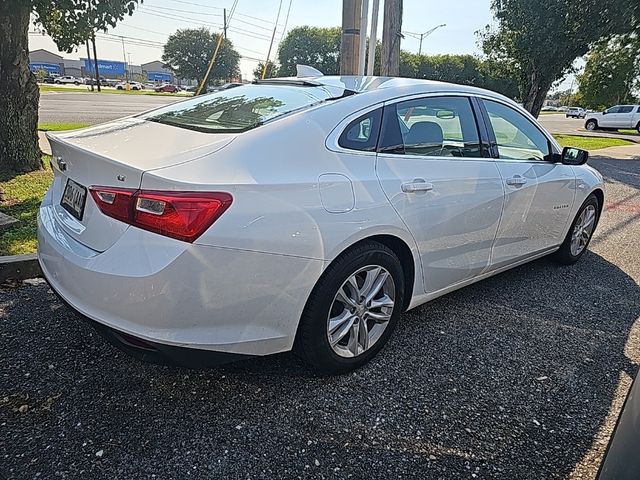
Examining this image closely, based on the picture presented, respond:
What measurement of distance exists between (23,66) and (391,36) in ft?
16.3

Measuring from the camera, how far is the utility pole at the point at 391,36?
7.21 meters

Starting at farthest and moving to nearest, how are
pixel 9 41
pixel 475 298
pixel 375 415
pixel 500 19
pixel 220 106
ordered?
1. pixel 500 19
2. pixel 9 41
3. pixel 475 298
4. pixel 220 106
5. pixel 375 415

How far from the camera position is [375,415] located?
2.40 meters

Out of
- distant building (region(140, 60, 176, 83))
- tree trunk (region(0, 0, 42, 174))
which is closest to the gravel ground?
tree trunk (region(0, 0, 42, 174))

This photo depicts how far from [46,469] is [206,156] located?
1444 millimetres

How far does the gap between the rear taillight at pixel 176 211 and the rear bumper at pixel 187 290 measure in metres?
0.05

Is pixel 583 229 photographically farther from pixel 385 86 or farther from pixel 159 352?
pixel 159 352

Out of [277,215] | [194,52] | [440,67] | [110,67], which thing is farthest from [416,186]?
[110,67]

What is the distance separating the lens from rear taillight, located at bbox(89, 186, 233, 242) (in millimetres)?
1971

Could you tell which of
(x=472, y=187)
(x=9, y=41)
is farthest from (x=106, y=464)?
(x=9, y=41)

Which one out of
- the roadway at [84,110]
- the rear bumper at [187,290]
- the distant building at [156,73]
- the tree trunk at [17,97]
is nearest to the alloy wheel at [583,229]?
the rear bumper at [187,290]

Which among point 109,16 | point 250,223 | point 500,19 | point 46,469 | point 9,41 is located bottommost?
point 46,469

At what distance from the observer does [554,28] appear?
15.1 meters

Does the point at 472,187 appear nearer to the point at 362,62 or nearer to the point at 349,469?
the point at 349,469
